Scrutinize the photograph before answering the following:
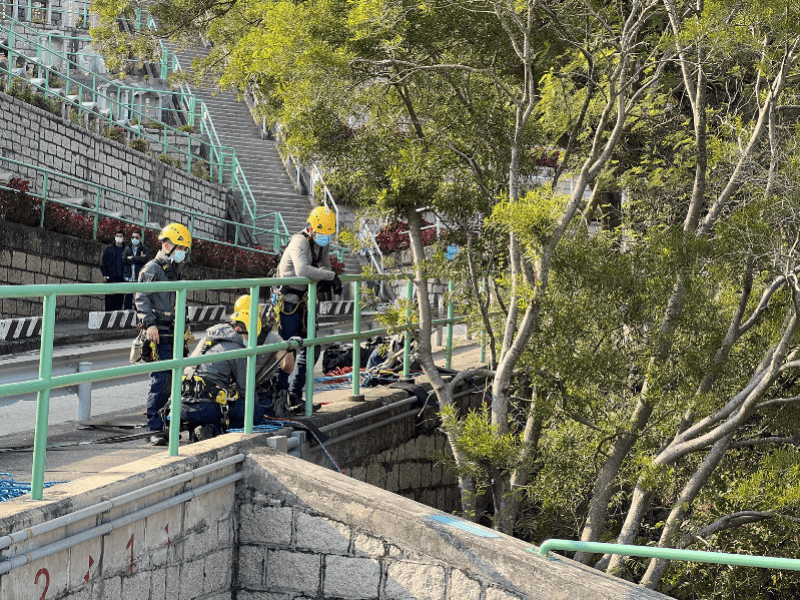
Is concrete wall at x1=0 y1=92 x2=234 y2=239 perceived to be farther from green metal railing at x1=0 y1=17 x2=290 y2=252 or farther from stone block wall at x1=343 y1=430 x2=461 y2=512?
stone block wall at x1=343 y1=430 x2=461 y2=512

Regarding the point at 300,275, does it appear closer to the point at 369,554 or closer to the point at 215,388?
the point at 215,388

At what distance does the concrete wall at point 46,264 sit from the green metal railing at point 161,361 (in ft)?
25.7

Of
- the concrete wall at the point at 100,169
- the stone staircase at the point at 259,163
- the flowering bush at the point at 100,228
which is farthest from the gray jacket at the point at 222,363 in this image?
the stone staircase at the point at 259,163

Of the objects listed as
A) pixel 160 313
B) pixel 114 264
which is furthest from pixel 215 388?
pixel 114 264

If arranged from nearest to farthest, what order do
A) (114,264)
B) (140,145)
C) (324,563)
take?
(324,563) < (114,264) < (140,145)

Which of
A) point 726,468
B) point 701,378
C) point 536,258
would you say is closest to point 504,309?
point 536,258

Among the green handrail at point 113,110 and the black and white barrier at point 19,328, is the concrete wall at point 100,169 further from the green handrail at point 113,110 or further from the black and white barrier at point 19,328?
the black and white barrier at point 19,328

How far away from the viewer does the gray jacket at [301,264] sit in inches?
320

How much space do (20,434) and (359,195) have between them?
140 inches

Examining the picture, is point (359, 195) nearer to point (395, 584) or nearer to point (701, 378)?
point (701, 378)

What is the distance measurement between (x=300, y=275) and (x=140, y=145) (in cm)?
1826

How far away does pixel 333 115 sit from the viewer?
9.07 meters

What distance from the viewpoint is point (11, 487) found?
17.3ft

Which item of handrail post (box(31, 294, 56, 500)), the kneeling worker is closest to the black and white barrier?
the kneeling worker
